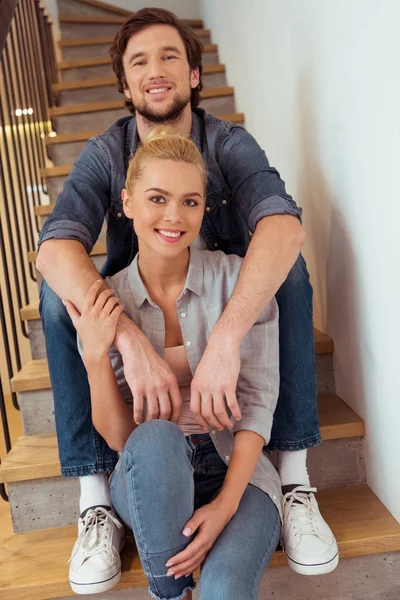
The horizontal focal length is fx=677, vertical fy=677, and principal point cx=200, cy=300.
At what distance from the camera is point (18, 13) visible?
2887 mm

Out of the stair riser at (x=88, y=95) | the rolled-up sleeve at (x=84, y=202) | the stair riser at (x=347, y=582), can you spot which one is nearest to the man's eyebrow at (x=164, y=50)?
the rolled-up sleeve at (x=84, y=202)

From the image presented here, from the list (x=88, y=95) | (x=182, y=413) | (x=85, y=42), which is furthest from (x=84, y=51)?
(x=182, y=413)

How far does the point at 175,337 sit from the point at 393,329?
44cm

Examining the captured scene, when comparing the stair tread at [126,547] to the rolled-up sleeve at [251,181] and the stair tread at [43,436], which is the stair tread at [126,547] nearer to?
the stair tread at [43,436]

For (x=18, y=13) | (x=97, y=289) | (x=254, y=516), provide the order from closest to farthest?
(x=254, y=516), (x=97, y=289), (x=18, y=13)

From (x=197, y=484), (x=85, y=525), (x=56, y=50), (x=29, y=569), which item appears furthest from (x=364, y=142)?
(x=56, y=50)

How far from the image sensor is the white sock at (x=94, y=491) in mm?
1398

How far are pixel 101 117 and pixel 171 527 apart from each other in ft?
7.75

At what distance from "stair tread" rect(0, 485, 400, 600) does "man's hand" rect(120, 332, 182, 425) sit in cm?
34

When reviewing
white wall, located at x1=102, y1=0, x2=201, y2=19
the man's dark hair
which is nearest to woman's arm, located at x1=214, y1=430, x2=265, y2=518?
the man's dark hair

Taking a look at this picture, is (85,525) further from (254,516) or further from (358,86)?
(358,86)

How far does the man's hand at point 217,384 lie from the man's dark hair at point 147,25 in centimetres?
84

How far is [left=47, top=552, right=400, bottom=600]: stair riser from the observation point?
1403 mm

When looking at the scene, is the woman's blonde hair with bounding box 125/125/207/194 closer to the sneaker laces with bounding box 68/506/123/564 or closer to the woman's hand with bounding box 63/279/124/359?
the woman's hand with bounding box 63/279/124/359
